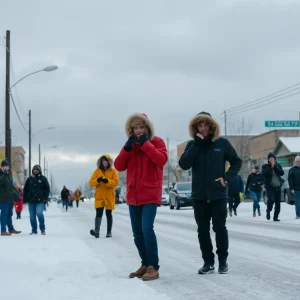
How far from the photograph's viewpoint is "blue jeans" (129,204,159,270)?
840 cm

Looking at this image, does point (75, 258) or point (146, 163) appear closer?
point (146, 163)

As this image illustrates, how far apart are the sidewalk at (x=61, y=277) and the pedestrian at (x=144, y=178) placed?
1.49ft

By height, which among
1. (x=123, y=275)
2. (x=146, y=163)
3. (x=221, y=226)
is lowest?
(x=123, y=275)

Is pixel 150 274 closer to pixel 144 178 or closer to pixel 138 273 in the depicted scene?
pixel 138 273

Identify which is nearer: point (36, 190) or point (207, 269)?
point (207, 269)

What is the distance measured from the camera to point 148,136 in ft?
27.7

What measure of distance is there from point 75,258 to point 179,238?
4.57m

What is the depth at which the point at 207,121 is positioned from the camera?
27.8 ft

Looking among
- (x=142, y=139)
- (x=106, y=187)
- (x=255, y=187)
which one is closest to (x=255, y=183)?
(x=255, y=187)

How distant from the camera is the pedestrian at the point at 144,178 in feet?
27.5

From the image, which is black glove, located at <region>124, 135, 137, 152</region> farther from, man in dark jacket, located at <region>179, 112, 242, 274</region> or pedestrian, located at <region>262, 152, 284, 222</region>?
pedestrian, located at <region>262, 152, 284, 222</region>

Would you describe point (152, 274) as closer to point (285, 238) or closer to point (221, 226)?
point (221, 226)

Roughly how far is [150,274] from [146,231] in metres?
0.50

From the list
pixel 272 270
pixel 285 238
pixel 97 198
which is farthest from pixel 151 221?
pixel 97 198
